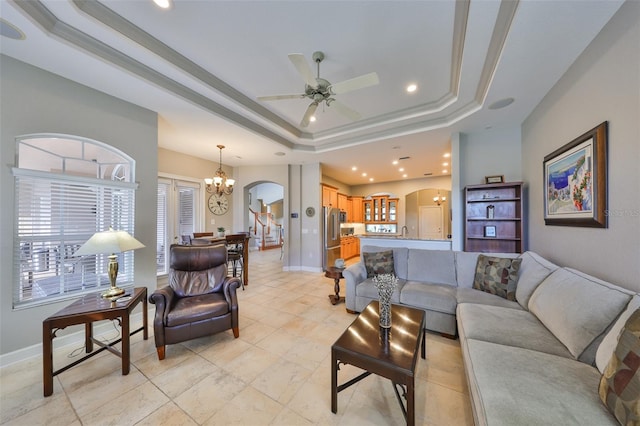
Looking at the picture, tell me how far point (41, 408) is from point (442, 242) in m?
5.11

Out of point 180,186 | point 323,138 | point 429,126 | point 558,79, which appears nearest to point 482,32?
point 558,79

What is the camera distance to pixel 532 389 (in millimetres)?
1159

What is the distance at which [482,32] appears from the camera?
1.90 metres

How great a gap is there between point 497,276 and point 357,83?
2711mm

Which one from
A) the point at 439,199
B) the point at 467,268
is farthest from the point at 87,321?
the point at 439,199

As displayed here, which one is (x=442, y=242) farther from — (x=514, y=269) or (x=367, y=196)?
(x=367, y=196)

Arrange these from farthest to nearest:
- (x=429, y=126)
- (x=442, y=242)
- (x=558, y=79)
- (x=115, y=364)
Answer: (x=442, y=242)
(x=429, y=126)
(x=558, y=79)
(x=115, y=364)

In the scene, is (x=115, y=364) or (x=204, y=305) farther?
(x=204, y=305)

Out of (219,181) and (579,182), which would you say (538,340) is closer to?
(579,182)

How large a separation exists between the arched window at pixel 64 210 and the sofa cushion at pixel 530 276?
473 cm

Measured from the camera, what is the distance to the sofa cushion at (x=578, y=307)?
1378 millimetres

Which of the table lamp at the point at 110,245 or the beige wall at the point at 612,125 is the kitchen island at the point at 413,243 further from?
the table lamp at the point at 110,245

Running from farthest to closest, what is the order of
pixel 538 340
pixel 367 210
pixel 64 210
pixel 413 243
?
1. pixel 367 210
2. pixel 413 243
3. pixel 64 210
4. pixel 538 340

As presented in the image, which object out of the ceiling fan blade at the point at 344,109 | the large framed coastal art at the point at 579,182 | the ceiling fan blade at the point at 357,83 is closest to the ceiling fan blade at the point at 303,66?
the ceiling fan blade at the point at 357,83
